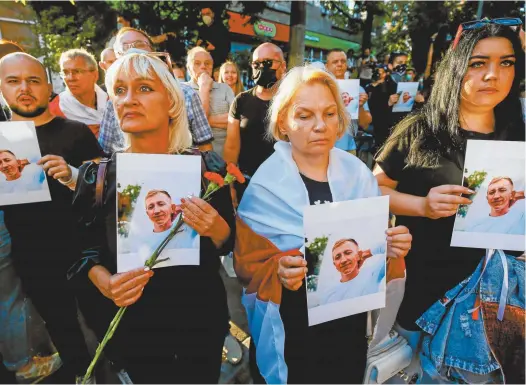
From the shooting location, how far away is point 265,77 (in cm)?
311

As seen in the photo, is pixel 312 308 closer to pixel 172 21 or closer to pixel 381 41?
pixel 172 21

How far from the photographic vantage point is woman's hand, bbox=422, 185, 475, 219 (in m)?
1.46

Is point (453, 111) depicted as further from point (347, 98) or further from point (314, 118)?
point (347, 98)

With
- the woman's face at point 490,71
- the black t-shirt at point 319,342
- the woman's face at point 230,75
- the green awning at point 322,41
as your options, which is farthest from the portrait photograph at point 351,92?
the green awning at point 322,41

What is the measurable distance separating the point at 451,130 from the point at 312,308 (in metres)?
1.04

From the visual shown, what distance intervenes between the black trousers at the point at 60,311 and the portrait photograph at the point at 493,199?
2.26m

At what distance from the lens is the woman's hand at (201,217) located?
1375 mm

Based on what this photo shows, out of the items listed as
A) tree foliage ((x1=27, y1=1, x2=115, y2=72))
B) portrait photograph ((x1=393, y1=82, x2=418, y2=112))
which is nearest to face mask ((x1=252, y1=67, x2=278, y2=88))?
portrait photograph ((x1=393, y1=82, x2=418, y2=112))

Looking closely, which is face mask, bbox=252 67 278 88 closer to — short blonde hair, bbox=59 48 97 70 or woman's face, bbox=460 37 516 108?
short blonde hair, bbox=59 48 97 70

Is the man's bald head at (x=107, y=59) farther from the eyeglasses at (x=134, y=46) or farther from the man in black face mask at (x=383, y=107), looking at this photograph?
the man in black face mask at (x=383, y=107)

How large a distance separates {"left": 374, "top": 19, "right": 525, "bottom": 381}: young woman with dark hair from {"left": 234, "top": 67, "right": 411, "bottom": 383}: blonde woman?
225mm

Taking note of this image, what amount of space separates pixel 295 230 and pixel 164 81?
0.84 metres

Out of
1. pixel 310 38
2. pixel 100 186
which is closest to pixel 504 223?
pixel 100 186

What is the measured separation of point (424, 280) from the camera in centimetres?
170
